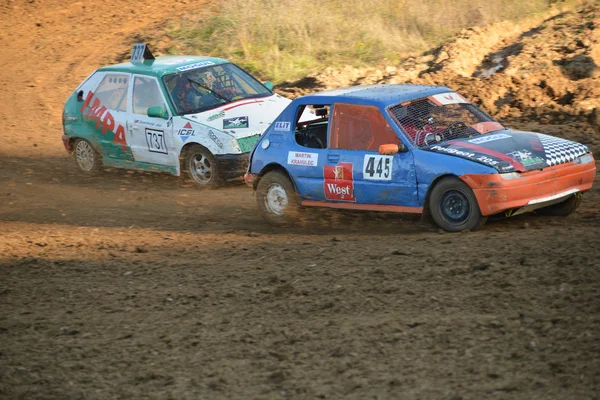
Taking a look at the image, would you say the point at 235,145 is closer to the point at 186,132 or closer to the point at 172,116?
the point at 186,132

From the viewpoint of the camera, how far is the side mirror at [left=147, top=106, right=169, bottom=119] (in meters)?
11.8

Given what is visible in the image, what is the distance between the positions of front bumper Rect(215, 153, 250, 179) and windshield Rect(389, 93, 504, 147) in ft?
9.84

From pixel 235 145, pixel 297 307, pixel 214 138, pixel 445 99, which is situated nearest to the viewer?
pixel 297 307

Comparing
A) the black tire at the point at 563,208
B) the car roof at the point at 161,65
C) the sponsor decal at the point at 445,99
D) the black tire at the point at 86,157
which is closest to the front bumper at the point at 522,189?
the black tire at the point at 563,208

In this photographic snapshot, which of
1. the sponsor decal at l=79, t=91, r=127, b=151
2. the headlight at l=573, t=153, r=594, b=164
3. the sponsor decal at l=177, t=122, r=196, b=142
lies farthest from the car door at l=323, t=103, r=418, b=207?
the sponsor decal at l=79, t=91, r=127, b=151

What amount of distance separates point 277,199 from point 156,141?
3038 mm

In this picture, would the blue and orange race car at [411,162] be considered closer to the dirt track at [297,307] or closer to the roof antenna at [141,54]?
the dirt track at [297,307]

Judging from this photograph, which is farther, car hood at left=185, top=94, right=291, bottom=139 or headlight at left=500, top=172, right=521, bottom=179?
car hood at left=185, top=94, right=291, bottom=139

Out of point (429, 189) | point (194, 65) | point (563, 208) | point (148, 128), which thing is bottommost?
point (563, 208)

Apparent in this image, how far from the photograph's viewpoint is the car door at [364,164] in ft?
27.7

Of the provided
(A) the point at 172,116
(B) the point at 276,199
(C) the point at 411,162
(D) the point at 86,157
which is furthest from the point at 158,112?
(C) the point at 411,162

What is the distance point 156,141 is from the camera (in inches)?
471

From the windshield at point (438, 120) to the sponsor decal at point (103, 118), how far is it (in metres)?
5.06

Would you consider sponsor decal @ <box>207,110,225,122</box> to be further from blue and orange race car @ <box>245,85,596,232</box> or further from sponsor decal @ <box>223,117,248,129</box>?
blue and orange race car @ <box>245,85,596,232</box>
